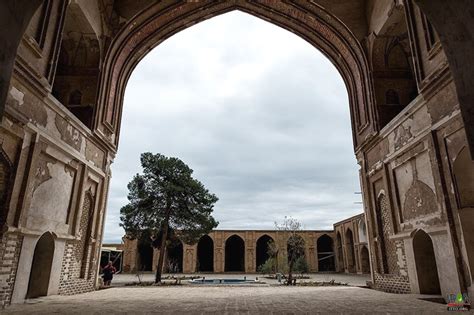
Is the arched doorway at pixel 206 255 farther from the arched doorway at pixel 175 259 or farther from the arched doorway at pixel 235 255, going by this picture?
the arched doorway at pixel 175 259

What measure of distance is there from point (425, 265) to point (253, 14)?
1084cm

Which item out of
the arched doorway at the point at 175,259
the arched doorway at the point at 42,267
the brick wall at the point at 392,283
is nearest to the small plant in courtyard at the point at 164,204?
the arched doorway at the point at 42,267

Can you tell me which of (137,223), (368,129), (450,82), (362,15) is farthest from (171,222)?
(450,82)

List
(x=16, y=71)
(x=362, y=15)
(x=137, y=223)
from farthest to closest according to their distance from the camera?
(x=137, y=223)
(x=362, y=15)
(x=16, y=71)

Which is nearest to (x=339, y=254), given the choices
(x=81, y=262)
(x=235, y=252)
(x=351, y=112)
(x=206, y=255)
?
(x=235, y=252)

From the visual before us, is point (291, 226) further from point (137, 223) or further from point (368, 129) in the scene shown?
point (368, 129)

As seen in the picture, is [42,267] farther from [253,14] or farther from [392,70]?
[392,70]

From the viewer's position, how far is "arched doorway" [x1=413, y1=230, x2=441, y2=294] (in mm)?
7756

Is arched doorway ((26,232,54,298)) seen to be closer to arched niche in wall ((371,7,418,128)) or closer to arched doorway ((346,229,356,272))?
arched niche in wall ((371,7,418,128))

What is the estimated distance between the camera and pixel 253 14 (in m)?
13.3

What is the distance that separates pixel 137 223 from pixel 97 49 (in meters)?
9.95

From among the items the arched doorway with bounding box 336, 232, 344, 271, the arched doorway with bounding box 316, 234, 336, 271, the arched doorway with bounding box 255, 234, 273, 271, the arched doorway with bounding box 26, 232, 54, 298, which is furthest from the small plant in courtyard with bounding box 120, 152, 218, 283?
the arched doorway with bounding box 316, 234, 336, 271

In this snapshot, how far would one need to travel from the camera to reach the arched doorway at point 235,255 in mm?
35594

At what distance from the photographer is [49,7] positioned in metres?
7.81
